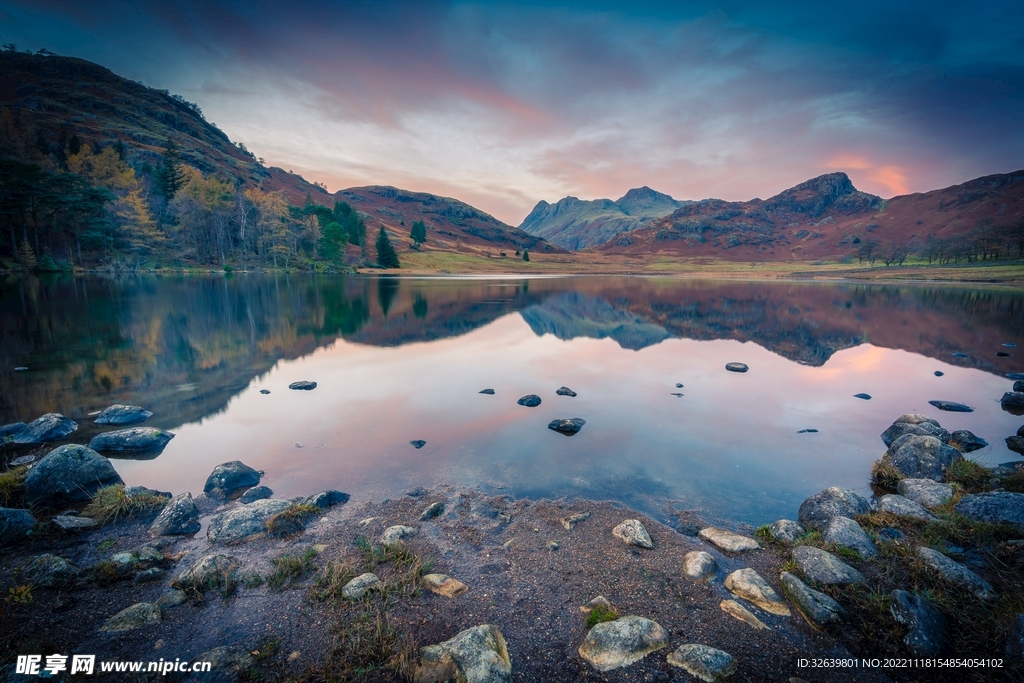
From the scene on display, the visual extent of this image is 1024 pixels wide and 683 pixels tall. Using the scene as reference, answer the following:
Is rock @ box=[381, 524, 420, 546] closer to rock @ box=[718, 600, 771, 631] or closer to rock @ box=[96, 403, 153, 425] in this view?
rock @ box=[718, 600, 771, 631]

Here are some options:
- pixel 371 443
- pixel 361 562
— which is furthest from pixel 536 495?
pixel 371 443

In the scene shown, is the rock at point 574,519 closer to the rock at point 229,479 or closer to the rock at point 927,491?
the rock at point 927,491

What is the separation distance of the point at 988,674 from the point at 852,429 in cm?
1365

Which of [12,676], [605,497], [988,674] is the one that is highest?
[12,676]

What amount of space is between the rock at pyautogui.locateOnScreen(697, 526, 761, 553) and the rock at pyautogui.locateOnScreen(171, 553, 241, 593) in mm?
10453

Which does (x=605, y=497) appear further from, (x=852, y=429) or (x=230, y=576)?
(x=852, y=429)

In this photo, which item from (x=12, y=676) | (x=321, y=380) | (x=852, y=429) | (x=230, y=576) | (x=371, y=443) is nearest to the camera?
(x=12, y=676)

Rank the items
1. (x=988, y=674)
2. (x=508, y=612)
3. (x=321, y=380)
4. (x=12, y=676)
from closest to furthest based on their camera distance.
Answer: (x=12, y=676) → (x=988, y=674) → (x=508, y=612) → (x=321, y=380)

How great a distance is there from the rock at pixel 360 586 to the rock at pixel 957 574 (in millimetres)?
10932

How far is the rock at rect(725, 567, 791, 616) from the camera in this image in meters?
7.27

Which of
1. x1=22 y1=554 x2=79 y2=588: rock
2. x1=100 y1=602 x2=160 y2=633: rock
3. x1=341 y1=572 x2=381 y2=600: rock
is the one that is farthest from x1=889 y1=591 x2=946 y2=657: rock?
x1=22 y1=554 x2=79 y2=588: rock

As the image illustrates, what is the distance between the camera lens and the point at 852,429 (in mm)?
16797

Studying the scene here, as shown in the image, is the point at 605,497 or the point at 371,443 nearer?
the point at 605,497

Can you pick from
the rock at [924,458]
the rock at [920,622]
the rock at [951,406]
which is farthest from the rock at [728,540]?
the rock at [951,406]
